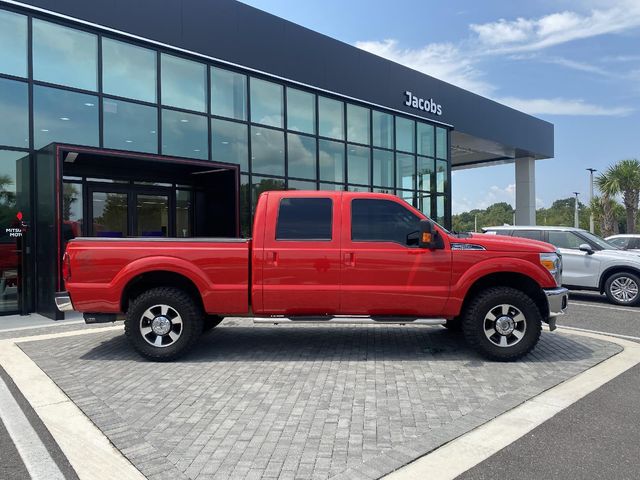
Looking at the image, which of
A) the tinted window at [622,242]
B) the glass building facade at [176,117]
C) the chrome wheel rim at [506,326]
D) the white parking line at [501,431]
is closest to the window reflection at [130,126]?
the glass building facade at [176,117]

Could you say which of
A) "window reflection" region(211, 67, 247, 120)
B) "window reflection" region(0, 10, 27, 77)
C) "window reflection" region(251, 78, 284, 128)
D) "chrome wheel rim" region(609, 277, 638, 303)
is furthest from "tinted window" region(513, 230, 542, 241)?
"window reflection" region(0, 10, 27, 77)

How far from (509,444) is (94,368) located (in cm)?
448

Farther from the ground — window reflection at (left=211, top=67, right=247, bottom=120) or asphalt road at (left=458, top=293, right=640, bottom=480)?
window reflection at (left=211, top=67, right=247, bottom=120)

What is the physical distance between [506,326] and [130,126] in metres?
9.12

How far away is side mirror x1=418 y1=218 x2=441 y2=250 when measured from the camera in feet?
18.8

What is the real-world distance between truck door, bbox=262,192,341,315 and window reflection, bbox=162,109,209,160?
267 inches

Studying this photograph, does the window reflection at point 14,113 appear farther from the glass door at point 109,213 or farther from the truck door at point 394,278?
the truck door at point 394,278

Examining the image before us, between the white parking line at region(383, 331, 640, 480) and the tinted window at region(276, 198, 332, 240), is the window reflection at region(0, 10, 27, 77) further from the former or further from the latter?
the white parking line at region(383, 331, 640, 480)

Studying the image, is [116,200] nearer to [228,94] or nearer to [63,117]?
[63,117]

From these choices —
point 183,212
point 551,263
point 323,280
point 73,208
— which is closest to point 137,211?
point 183,212

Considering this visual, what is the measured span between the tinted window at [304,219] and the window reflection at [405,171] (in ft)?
40.8

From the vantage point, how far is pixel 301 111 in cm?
1486

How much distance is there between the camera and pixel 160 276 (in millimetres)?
6000

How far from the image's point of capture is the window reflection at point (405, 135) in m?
18.2
